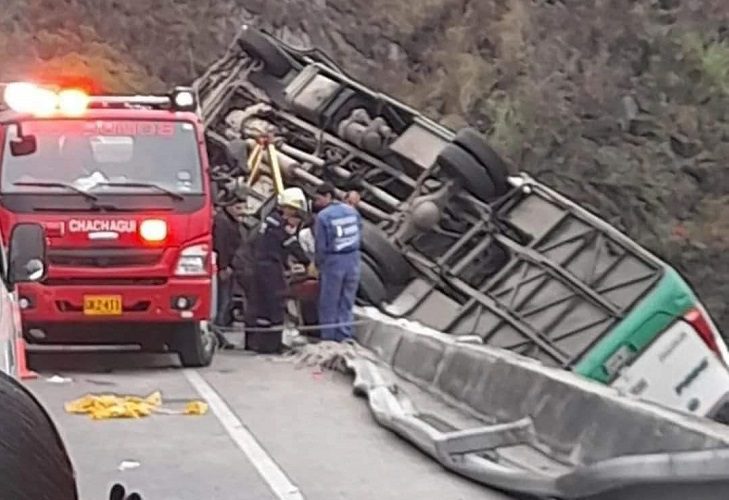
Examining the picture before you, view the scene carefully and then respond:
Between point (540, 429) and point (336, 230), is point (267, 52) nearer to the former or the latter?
point (336, 230)

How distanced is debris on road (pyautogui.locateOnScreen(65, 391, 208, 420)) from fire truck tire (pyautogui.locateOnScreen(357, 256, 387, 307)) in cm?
420

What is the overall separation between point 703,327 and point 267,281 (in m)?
3.93

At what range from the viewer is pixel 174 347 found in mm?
14336

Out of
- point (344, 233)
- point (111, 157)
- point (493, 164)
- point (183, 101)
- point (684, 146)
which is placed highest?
point (183, 101)

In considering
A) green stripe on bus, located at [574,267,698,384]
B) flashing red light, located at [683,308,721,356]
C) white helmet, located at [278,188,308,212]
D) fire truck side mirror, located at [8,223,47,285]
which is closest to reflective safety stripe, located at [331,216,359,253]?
white helmet, located at [278,188,308,212]

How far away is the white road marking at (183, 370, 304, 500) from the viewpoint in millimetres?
9136

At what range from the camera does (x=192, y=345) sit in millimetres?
14219

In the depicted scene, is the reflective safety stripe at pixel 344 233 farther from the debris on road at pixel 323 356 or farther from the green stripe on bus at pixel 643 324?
the green stripe on bus at pixel 643 324

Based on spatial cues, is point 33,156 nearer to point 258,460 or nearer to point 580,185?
point 258,460

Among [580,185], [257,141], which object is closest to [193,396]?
[257,141]

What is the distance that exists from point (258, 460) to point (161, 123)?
16.2 ft

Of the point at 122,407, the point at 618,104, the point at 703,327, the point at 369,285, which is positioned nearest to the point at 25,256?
the point at 122,407

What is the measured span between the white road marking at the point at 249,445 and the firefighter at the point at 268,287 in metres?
1.81

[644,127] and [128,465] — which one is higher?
[128,465]
